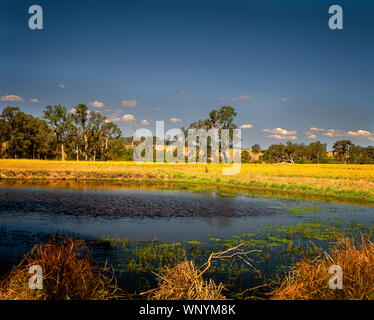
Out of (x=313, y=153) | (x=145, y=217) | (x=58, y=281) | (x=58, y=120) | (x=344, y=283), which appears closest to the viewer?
(x=58, y=281)

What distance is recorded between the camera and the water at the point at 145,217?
13.7 m

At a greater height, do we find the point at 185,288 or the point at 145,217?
Result: the point at 185,288

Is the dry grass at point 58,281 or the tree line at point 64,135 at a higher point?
the tree line at point 64,135

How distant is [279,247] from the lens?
1238 centimetres

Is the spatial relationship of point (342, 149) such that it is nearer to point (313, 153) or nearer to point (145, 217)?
point (313, 153)

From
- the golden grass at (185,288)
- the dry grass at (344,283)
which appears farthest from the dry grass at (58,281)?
the dry grass at (344,283)

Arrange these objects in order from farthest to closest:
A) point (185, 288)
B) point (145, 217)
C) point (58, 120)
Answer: point (58, 120) < point (145, 217) < point (185, 288)

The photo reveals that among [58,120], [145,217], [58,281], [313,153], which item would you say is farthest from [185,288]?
[313,153]

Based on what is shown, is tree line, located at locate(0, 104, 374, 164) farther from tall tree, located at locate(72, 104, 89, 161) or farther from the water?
the water

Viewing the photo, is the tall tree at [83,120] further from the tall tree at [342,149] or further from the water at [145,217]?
the tall tree at [342,149]

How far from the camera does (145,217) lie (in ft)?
60.6

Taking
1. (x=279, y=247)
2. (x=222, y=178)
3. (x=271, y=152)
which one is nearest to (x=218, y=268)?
(x=279, y=247)

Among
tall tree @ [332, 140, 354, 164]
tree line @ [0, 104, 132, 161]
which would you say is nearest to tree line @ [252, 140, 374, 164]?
tall tree @ [332, 140, 354, 164]
